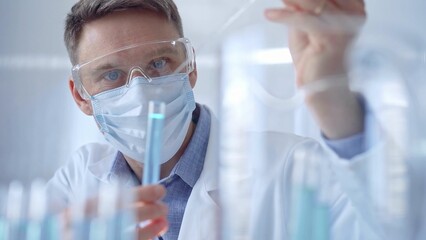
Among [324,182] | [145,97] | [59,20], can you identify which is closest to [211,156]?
[145,97]

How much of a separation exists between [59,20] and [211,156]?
413mm

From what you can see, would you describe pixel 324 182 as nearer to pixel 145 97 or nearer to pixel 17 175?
pixel 145 97

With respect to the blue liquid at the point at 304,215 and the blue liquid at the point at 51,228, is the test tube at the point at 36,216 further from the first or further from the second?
the blue liquid at the point at 304,215

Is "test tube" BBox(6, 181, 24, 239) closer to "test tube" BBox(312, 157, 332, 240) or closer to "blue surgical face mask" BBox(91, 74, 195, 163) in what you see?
"blue surgical face mask" BBox(91, 74, 195, 163)

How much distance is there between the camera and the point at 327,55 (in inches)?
21.0

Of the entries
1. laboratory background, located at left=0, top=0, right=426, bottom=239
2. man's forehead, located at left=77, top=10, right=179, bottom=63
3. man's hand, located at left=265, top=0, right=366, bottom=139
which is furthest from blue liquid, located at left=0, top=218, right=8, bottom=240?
man's hand, located at left=265, top=0, right=366, bottom=139

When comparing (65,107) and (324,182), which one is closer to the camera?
(324,182)

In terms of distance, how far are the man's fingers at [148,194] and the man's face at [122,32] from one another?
0.26m

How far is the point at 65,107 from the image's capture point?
37.4 inches

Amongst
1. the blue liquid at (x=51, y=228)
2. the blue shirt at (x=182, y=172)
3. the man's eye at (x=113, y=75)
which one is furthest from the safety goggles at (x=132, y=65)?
the blue liquid at (x=51, y=228)

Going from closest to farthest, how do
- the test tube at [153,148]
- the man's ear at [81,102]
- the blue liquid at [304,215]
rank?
1. the blue liquid at [304,215]
2. the test tube at [153,148]
3. the man's ear at [81,102]

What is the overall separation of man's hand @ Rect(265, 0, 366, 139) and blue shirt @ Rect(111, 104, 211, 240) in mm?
306

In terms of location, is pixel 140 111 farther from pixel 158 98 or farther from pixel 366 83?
pixel 366 83

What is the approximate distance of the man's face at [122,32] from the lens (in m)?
0.75
